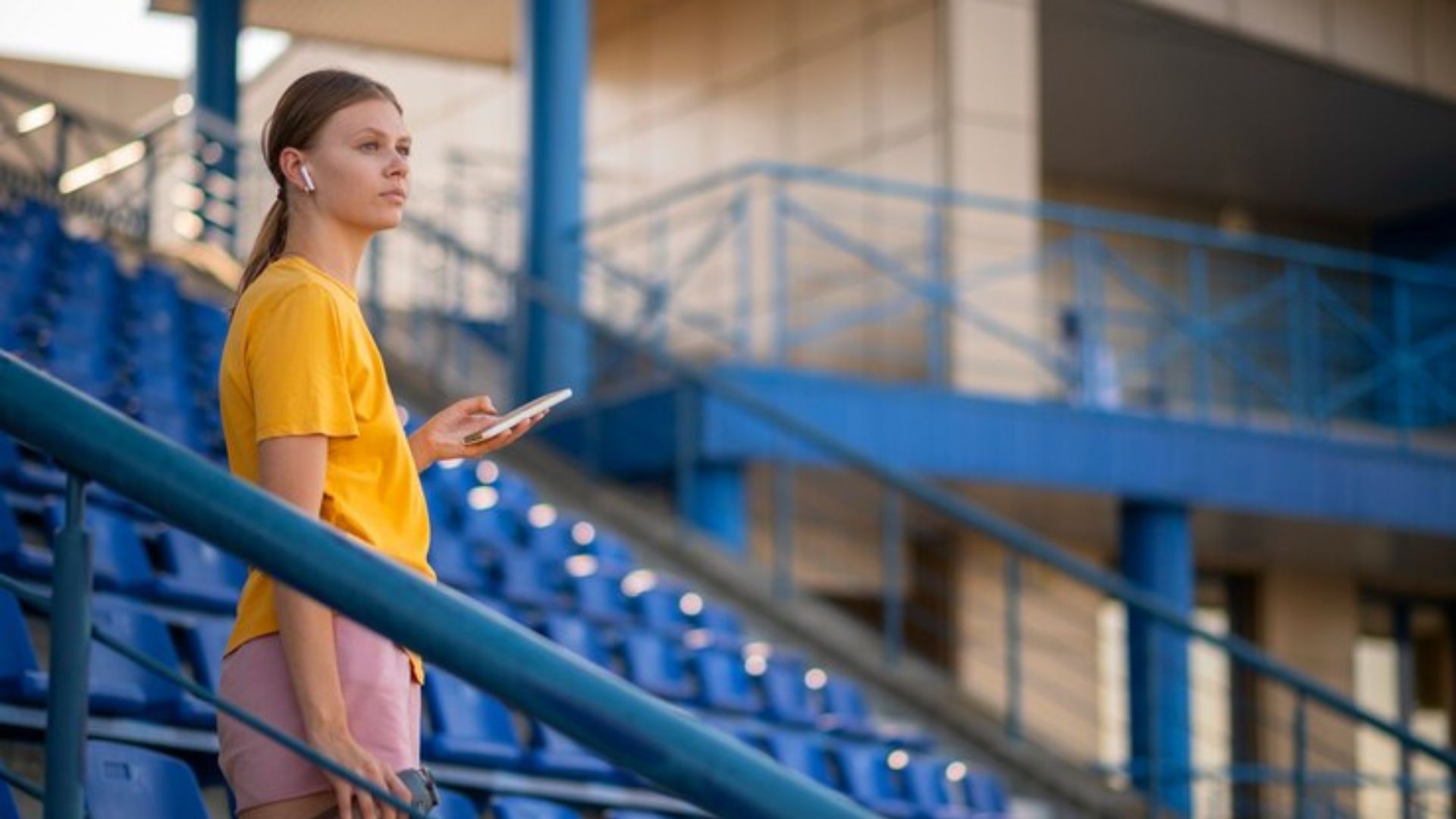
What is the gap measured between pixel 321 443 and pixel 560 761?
8.62 ft

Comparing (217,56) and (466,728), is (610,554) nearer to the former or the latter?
(466,728)

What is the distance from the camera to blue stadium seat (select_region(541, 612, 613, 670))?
5.16 m

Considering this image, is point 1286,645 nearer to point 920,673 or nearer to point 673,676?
point 920,673

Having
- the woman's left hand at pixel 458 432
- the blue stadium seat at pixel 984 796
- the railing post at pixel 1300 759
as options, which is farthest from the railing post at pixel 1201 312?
the woman's left hand at pixel 458 432

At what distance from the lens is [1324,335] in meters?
14.1

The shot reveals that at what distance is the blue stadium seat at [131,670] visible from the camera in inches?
127

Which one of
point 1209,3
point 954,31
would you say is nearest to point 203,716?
point 954,31

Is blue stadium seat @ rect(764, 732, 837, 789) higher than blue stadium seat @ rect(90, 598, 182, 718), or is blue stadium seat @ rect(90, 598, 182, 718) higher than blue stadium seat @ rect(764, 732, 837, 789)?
blue stadium seat @ rect(90, 598, 182, 718)

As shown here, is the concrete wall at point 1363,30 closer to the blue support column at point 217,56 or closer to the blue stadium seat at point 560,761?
the blue support column at point 217,56

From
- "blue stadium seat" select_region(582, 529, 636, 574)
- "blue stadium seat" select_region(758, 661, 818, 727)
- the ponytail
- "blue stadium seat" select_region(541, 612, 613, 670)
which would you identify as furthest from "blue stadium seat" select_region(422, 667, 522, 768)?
"blue stadium seat" select_region(582, 529, 636, 574)

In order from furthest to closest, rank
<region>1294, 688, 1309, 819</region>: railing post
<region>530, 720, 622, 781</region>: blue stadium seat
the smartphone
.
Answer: <region>1294, 688, 1309, 819</region>: railing post → <region>530, 720, 622, 781</region>: blue stadium seat → the smartphone

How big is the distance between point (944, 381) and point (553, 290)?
2.05 metres

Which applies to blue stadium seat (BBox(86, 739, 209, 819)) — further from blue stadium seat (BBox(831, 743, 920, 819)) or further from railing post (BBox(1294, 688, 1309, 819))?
railing post (BBox(1294, 688, 1309, 819))

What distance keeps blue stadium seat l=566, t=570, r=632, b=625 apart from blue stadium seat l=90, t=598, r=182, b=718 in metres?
2.75
